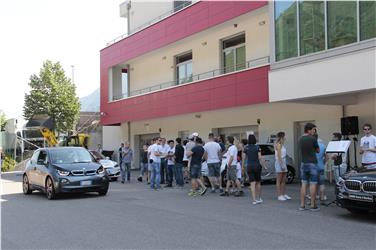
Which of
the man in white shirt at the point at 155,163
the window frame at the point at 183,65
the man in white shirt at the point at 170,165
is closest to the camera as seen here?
the man in white shirt at the point at 155,163

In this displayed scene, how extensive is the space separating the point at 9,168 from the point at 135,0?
50.4 feet

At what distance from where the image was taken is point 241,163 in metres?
15.8

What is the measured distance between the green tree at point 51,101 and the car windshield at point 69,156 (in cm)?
3687

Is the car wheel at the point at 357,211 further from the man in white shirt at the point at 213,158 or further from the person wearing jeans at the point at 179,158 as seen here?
Answer: the person wearing jeans at the point at 179,158

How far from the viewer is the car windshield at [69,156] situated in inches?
603

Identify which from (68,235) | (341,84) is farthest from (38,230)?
(341,84)

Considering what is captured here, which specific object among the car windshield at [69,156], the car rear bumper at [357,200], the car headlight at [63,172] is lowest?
the car rear bumper at [357,200]

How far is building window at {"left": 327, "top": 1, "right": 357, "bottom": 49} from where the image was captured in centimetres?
1346

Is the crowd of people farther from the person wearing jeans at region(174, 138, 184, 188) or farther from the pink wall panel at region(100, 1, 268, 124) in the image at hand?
the pink wall panel at region(100, 1, 268, 124)

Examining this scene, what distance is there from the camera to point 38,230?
30.2ft

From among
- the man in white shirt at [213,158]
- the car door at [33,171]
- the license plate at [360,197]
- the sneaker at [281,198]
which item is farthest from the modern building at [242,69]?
the car door at [33,171]

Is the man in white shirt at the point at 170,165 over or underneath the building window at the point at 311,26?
underneath

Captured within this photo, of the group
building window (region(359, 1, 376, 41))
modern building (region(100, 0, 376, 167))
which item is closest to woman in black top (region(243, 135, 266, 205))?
modern building (region(100, 0, 376, 167))

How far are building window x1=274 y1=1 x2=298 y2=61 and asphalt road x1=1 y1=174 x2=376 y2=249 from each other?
4695 millimetres
